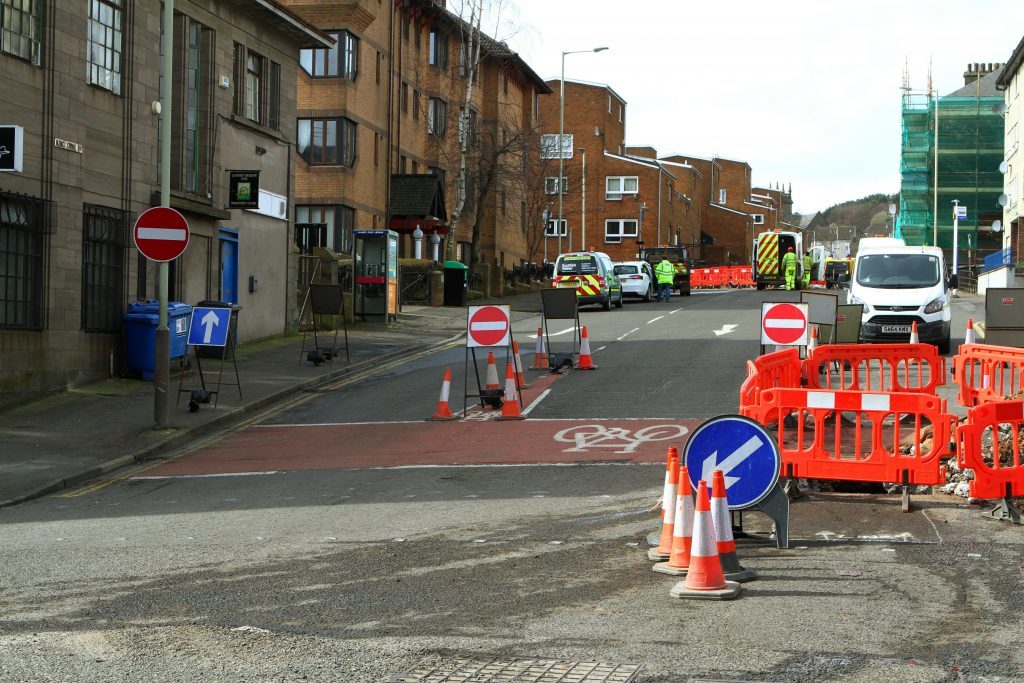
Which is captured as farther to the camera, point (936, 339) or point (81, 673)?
point (936, 339)

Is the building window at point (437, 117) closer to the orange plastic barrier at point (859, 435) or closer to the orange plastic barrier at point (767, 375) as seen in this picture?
the orange plastic barrier at point (767, 375)

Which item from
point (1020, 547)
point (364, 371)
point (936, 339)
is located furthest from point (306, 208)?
point (1020, 547)

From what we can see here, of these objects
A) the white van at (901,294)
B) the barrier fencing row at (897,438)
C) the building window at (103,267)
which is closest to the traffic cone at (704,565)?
the barrier fencing row at (897,438)

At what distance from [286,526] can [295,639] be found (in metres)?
3.72

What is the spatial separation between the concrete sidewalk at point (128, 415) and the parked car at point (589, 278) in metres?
13.8

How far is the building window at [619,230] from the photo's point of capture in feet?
284

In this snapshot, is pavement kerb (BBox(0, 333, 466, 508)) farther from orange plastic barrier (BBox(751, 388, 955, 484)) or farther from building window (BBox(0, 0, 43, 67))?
orange plastic barrier (BBox(751, 388, 955, 484))

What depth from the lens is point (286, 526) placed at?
33.6 feet

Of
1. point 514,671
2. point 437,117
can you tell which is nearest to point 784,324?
point 514,671

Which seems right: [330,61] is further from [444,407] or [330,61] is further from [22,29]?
[444,407]

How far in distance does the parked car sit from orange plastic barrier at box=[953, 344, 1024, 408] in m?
Answer: 27.3

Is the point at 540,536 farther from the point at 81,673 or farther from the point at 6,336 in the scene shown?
the point at 6,336

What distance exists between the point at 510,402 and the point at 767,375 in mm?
5736

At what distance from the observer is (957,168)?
7131cm
